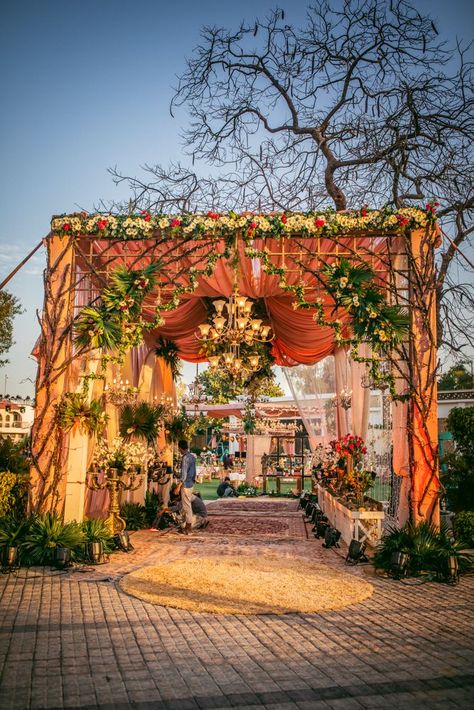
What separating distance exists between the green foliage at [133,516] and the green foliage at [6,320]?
35.2 feet

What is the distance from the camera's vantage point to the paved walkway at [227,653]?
356cm

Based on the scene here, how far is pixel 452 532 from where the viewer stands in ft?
27.2

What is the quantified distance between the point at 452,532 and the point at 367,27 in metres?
8.83

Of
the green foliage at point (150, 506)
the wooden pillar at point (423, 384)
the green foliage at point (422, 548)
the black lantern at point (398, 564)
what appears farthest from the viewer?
the green foliage at point (150, 506)

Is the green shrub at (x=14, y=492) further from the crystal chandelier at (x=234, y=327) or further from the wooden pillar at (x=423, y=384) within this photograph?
the wooden pillar at (x=423, y=384)

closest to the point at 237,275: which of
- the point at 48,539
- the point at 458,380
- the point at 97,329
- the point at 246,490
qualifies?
the point at 97,329

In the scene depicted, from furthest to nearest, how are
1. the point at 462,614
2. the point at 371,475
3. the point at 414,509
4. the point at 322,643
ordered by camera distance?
the point at 371,475, the point at 414,509, the point at 462,614, the point at 322,643

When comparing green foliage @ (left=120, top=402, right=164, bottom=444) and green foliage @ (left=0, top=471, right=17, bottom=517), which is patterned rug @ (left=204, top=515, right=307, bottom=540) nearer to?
green foliage @ (left=120, top=402, right=164, bottom=444)

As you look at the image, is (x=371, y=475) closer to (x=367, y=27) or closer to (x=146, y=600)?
(x=146, y=600)

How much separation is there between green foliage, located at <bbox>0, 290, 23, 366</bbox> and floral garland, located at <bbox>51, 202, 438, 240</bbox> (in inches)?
524

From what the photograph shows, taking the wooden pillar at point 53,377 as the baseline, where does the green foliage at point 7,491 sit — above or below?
below

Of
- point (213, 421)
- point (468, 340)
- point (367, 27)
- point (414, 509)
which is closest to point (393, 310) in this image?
point (414, 509)

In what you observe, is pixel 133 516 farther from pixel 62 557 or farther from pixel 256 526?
pixel 62 557

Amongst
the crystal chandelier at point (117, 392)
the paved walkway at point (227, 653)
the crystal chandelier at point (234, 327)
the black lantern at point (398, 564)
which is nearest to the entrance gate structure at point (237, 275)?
the black lantern at point (398, 564)
